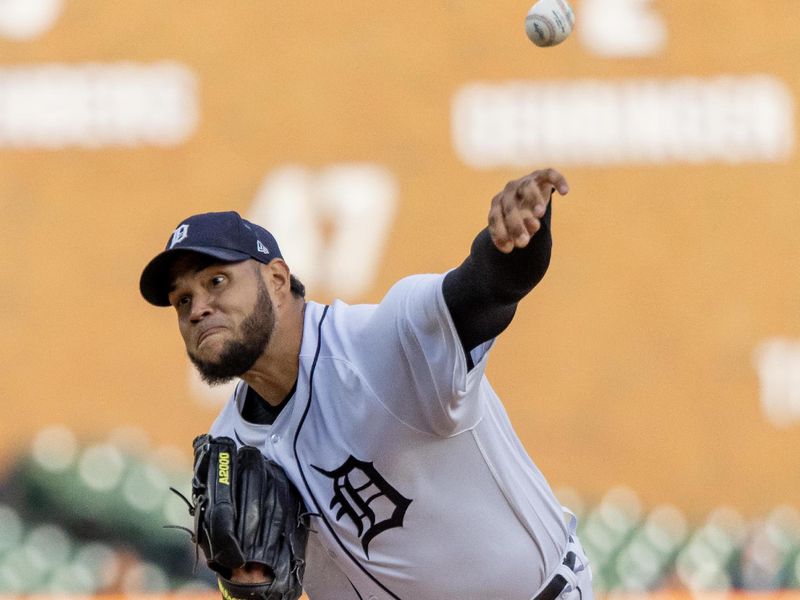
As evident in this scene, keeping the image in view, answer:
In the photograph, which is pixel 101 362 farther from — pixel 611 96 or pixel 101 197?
pixel 611 96

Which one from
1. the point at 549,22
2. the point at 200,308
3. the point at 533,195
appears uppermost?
the point at 549,22

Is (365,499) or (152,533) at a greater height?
(365,499)

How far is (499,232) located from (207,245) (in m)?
0.80

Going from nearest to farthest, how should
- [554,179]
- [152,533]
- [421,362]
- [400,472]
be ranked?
[554,179], [421,362], [400,472], [152,533]

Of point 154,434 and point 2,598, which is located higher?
point 154,434

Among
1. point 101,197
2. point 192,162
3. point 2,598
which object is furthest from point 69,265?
point 2,598

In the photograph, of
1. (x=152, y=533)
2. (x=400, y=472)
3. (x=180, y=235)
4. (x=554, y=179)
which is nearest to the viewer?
(x=554, y=179)

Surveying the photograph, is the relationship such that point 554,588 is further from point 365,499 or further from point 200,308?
point 200,308

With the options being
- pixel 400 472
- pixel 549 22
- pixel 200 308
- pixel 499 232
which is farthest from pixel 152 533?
pixel 499 232

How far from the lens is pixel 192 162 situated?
7.05 metres

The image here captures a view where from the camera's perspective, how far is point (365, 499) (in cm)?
307

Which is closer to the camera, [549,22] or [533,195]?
[533,195]

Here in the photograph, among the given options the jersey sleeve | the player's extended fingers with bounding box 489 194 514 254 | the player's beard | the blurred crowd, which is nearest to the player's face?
the player's beard

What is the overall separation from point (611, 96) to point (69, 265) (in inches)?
112
